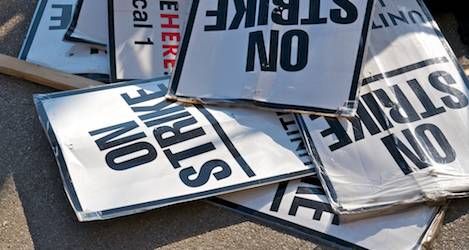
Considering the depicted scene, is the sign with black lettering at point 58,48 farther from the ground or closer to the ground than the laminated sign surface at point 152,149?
farther from the ground

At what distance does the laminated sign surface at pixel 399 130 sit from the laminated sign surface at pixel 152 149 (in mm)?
96

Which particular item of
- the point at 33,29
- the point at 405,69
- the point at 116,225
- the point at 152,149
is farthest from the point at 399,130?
the point at 33,29

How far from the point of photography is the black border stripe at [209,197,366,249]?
69.2 inches

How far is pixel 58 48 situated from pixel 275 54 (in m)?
0.73

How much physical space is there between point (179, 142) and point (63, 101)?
38 cm

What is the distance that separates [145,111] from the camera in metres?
2.00

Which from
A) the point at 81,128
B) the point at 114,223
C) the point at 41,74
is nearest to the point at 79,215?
the point at 114,223

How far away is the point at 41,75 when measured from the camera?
215 cm

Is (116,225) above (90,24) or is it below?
below

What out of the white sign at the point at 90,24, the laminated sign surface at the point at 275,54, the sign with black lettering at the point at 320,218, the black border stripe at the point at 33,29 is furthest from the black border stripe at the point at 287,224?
the black border stripe at the point at 33,29

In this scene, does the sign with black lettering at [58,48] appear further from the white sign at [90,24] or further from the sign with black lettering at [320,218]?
the sign with black lettering at [320,218]

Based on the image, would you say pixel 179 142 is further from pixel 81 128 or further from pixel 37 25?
pixel 37 25

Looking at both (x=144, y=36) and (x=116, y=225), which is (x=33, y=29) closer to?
(x=144, y=36)

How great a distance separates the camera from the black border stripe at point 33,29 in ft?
7.46
